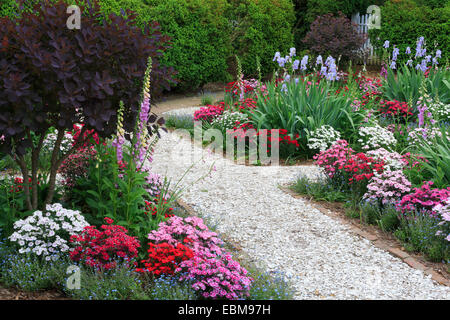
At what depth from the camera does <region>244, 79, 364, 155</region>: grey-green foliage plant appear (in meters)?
7.02

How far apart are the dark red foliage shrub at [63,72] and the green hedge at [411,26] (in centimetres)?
1018

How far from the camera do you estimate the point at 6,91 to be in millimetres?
3400

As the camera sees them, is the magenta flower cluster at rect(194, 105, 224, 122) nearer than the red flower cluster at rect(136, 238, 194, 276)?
No

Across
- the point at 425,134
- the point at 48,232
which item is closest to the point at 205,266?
the point at 48,232

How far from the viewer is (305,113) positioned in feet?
23.3

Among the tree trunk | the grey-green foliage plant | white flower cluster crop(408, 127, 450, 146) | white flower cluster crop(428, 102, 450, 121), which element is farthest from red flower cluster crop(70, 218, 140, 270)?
white flower cluster crop(428, 102, 450, 121)

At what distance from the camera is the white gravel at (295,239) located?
3.75 meters

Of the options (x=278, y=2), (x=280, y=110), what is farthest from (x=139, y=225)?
(x=278, y=2)

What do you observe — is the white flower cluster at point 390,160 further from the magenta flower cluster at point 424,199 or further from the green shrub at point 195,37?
the green shrub at point 195,37

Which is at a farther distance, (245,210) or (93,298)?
(245,210)

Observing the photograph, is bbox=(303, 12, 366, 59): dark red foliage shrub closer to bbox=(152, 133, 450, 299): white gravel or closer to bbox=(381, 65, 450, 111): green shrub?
bbox=(381, 65, 450, 111): green shrub

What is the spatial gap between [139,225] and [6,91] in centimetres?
136

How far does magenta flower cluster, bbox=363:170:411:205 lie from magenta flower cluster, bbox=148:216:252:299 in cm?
180
